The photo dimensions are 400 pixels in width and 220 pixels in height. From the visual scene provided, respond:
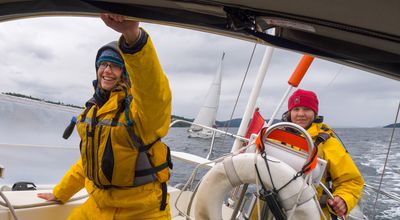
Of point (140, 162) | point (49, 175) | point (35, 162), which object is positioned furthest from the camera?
point (35, 162)

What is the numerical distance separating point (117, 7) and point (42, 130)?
618 centimetres

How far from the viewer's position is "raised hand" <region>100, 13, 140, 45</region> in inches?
40.0

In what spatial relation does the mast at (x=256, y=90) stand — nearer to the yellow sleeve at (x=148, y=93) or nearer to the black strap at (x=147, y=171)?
the black strap at (x=147, y=171)

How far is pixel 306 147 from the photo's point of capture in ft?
6.93

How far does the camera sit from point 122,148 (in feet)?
5.34

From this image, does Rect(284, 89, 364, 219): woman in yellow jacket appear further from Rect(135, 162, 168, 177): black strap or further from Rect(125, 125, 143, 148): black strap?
Rect(125, 125, 143, 148): black strap

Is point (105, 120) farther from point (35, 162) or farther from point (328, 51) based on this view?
point (35, 162)

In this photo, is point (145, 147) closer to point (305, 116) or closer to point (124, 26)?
point (124, 26)

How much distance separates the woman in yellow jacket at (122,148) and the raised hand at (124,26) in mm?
302

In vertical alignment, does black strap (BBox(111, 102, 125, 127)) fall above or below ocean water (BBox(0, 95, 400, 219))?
above

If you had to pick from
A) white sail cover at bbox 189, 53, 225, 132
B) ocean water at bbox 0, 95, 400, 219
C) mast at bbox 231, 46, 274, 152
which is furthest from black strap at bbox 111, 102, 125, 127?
white sail cover at bbox 189, 53, 225, 132

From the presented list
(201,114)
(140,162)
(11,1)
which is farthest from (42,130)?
(201,114)

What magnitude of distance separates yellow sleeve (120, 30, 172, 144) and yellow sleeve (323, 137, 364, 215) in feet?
4.22

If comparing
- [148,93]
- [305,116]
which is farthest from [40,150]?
[148,93]
